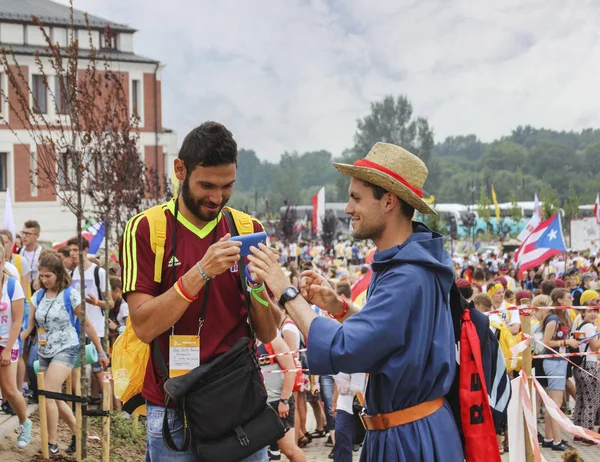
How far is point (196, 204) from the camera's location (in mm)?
3951

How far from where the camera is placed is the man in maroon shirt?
3861 millimetres

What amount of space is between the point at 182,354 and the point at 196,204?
2.15 feet

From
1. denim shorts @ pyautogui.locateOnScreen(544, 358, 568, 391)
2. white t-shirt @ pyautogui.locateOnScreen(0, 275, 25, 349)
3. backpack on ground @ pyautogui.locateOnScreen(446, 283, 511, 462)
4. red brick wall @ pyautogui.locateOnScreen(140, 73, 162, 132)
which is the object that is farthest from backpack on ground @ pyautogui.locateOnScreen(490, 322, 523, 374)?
red brick wall @ pyautogui.locateOnScreen(140, 73, 162, 132)

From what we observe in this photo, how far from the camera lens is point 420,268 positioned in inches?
146

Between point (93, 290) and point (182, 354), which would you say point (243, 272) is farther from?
point (93, 290)

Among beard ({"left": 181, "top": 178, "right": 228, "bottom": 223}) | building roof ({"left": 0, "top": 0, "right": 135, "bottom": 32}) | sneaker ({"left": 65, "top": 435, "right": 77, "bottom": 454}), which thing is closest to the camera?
beard ({"left": 181, "top": 178, "right": 228, "bottom": 223})

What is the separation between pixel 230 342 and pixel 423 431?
3.05 ft

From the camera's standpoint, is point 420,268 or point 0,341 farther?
point 0,341

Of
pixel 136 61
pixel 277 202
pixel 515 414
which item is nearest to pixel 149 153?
pixel 136 61

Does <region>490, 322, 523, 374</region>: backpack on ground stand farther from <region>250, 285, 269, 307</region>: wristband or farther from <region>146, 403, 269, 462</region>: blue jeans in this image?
<region>146, 403, 269, 462</region>: blue jeans

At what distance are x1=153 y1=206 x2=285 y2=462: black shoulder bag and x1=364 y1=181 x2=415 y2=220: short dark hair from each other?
32.5 inches

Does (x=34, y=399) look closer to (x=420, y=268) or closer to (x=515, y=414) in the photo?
(x=515, y=414)

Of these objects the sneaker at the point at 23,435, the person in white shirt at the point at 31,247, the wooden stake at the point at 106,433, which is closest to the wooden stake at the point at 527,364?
the wooden stake at the point at 106,433

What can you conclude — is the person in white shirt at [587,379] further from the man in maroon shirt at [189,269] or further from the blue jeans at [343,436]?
the man in maroon shirt at [189,269]
